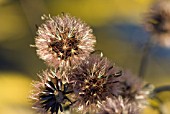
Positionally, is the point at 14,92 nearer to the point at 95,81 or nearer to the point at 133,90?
the point at 133,90

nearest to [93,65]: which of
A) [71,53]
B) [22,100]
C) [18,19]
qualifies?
[71,53]

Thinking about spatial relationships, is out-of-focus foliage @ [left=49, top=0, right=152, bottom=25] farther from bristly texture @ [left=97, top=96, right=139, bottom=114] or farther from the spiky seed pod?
bristly texture @ [left=97, top=96, right=139, bottom=114]

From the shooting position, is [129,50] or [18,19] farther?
[18,19]

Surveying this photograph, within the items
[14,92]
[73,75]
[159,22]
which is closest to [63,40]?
[73,75]

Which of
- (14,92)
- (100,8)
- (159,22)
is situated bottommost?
(159,22)

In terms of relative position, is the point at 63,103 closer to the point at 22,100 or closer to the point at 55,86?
the point at 55,86

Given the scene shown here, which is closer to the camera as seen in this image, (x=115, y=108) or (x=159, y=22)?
(x=115, y=108)

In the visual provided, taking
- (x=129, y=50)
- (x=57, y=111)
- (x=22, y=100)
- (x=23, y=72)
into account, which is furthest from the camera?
(x=129, y=50)
